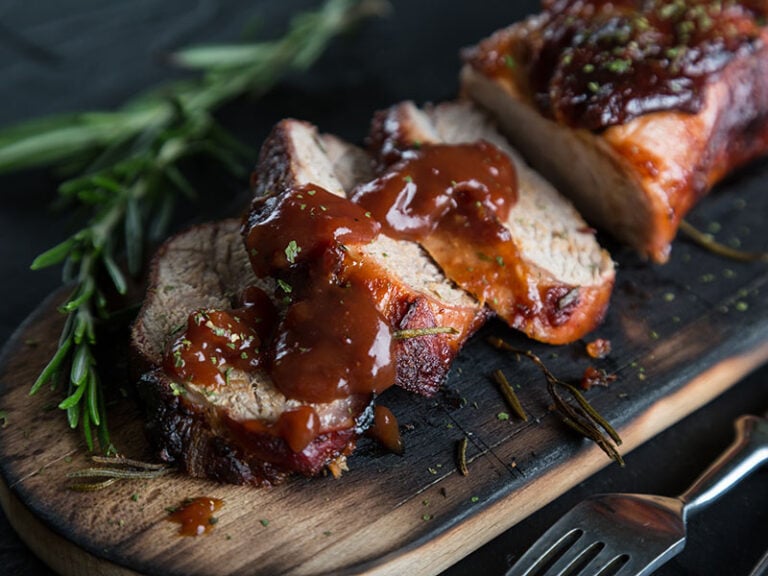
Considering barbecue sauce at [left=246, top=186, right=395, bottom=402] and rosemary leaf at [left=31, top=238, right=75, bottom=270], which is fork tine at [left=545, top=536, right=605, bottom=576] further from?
rosemary leaf at [left=31, top=238, right=75, bottom=270]

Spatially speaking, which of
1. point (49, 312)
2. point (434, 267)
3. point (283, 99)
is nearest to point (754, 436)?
point (434, 267)

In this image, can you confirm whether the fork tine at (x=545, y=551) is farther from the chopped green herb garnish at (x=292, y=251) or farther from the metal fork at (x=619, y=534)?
the chopped green herb garnish at (x=292, y=251)

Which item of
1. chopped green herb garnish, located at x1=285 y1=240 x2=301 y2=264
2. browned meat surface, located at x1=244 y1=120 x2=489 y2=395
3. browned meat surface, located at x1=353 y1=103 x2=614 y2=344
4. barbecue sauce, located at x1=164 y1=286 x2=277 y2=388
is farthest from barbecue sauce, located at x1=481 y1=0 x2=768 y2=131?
barbecue sauce, located at x1=164 y1=286 x2=277 y2=388

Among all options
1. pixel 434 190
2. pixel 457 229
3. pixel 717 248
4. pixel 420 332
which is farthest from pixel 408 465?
pixel 717 248

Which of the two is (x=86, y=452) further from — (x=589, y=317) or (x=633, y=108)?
(x=633, y=108)

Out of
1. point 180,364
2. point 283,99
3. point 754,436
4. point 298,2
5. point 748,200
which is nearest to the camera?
point 180,364

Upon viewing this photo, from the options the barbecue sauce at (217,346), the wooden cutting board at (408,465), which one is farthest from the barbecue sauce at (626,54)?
the barbecue sauce at (217,346)

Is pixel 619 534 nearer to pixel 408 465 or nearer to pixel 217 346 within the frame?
pixel 408 465
